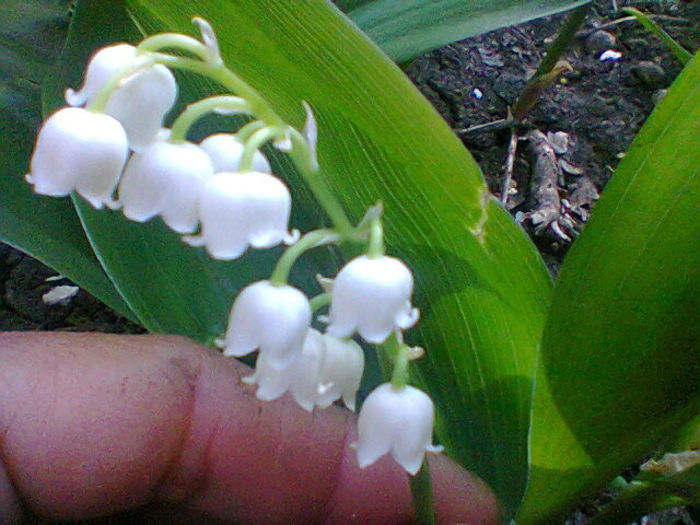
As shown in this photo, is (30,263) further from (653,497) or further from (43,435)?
(653,497)

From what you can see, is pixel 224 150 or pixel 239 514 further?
pixel 239 514

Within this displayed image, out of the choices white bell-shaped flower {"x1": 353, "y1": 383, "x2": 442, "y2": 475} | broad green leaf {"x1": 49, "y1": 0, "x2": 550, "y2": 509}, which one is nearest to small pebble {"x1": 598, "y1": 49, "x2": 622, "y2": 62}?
broad green leaf {"x1": 49, "y1": 0, "x2": 550, "y2": 509}

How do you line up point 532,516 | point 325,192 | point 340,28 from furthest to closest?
point 532,516 → point 340,28 → point 325,192

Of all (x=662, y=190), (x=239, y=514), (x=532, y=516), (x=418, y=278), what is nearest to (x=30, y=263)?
(x=239, y=514)

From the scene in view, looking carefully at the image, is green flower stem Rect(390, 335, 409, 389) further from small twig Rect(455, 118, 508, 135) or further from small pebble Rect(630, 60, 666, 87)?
small pebble Rect(630, 60, 666, 87)

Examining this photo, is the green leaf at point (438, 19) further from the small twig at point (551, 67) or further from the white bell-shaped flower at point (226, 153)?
the white bell-shaped flower at point (226, 153)

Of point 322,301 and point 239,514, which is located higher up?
point 322,301

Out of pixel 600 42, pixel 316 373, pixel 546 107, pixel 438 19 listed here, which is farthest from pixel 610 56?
pixel 316 373
